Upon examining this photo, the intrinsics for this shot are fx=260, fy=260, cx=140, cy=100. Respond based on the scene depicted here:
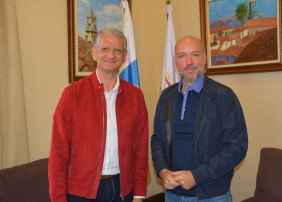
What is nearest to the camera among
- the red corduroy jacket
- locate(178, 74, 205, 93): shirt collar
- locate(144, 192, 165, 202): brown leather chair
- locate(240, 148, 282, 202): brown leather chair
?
the red corduroy jacket

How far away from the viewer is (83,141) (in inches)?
61.0

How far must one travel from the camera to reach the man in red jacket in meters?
1.52

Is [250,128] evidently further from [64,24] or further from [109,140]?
[64,24]

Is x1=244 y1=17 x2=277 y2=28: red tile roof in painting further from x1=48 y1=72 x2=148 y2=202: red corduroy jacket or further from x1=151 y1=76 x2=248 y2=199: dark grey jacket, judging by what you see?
x1=48 y1=72 x2=148 y2=202: red corduroy jacket

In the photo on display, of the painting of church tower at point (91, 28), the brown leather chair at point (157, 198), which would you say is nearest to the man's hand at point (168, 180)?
the painting of church tower at point (91, 28)

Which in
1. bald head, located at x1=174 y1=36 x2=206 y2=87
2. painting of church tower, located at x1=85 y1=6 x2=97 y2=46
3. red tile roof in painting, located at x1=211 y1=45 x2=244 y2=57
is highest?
painting of church tower, located at x1=85 y1=6 x2=97 y2=46

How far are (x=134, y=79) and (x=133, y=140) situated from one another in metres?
1.45

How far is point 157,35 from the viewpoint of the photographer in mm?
3695

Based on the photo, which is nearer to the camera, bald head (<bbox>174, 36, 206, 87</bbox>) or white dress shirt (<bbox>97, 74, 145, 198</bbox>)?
white dress shirt (<bbox>97, 74, 145, 198</bbox>)

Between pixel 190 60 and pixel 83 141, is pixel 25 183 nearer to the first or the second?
pixel 83 141

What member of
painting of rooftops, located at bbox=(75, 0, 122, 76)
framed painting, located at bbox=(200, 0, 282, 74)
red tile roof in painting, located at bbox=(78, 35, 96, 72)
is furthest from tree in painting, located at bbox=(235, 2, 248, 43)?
red tile roof in painting, located at bbox=(78, 35, 96, 72)

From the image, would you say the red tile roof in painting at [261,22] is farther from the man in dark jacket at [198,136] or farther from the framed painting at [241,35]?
the man in dark jacket at [198,136]

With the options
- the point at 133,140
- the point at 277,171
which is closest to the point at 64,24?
the point at 133,140

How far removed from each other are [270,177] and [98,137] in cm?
150
